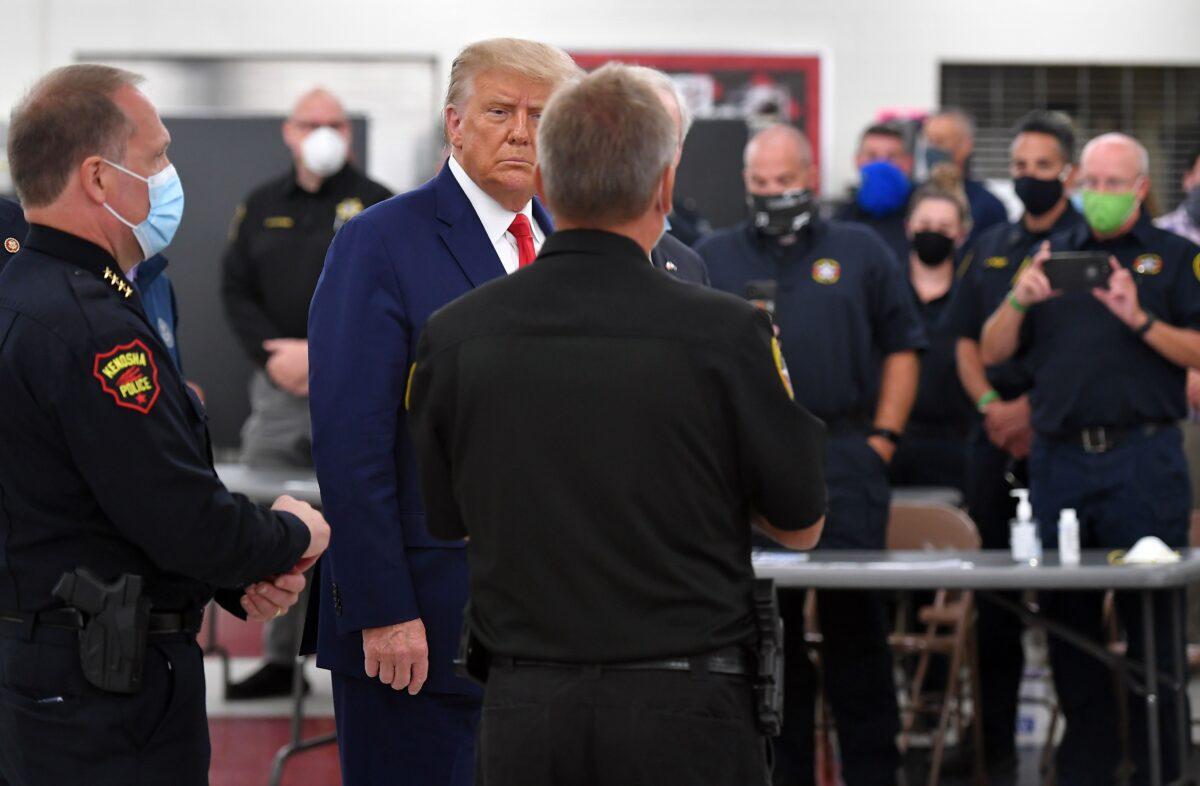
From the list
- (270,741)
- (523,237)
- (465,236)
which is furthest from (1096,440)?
(270,741)

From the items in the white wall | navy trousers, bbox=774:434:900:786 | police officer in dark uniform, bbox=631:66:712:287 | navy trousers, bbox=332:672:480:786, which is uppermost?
the white wall

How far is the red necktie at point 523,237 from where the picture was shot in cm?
262

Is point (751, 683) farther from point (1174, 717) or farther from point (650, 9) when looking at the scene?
point (650, 9)

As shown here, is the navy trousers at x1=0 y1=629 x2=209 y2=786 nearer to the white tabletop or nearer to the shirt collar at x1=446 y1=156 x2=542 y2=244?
the shirt collar at x1=446 y1=156 x2=542 y2=244

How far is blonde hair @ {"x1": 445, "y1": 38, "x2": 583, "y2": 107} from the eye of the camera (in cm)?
252

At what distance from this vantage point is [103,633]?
2.20 meters

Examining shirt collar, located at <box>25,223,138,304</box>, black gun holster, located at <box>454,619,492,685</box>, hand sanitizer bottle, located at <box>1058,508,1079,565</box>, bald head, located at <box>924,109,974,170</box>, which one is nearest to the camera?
black gun holster, located at <box>454,619,492,685</box>

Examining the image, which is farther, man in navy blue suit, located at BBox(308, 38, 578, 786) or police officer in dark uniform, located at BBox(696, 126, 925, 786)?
police officer in dark uniform, located at BBox(696, 126, 925, 786)

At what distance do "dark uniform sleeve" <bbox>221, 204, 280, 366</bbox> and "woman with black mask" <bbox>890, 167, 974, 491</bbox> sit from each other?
247cm

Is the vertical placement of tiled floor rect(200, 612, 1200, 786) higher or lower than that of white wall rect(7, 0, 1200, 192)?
lower

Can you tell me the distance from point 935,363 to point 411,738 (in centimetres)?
381

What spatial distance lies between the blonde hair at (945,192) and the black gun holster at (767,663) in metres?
4.66

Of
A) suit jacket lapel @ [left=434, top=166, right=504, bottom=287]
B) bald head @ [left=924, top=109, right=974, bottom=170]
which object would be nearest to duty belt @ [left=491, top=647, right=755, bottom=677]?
suit jacket lapel @ [left=434, top=166, right=504, bottom=287]

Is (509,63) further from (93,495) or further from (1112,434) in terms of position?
(1112,434)
